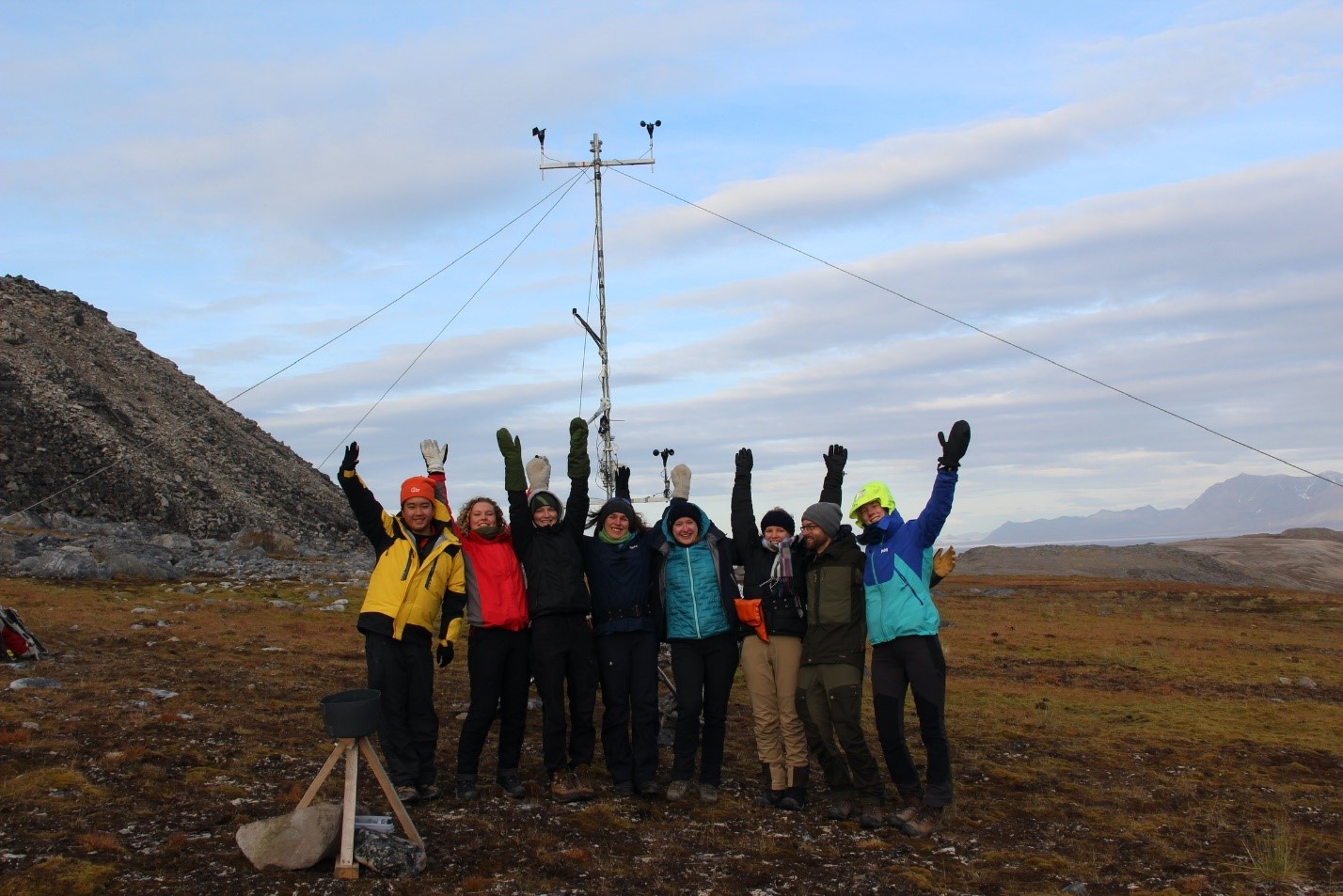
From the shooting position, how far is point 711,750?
8430mm

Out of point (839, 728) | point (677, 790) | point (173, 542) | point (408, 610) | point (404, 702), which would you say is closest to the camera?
point (408, 610)

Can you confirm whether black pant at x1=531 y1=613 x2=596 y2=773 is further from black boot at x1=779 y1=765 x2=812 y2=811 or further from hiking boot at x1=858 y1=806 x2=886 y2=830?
hiking boot at x1=858 y1=806 x2=886 y2=830

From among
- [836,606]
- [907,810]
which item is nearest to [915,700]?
[907,810]

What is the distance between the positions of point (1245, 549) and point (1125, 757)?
79.8 m

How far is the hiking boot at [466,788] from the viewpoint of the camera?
798 centimetres

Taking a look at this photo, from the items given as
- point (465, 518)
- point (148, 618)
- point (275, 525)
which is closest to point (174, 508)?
point (275, 525)

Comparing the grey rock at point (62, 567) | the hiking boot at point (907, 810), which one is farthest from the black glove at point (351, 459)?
the grey rock at point (62, 567)

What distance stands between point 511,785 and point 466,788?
0.35 metres

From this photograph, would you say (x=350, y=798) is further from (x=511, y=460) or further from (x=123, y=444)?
(x=123, y=444)

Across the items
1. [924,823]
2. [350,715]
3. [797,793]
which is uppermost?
[350,715]

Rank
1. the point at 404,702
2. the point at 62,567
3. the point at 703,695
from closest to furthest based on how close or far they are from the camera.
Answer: the point at 404,702, the point at 703,695, the point at 62,567

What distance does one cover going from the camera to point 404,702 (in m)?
7.72

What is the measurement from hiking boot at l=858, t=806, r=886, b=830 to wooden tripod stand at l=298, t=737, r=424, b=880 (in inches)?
130

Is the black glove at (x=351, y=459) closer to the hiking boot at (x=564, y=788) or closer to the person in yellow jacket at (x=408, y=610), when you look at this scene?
the person in yellow jacket at (x=408, y=610)
